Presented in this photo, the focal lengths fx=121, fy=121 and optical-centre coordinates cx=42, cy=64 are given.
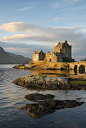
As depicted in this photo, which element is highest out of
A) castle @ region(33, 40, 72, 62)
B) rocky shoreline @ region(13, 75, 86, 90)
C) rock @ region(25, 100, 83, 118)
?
castle @ region(33, 40, 72, 62)

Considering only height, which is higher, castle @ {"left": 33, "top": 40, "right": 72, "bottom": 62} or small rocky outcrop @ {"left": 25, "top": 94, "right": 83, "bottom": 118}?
castle @ {"left": 33, "top": 40, "right": 72, "bottom": 62}

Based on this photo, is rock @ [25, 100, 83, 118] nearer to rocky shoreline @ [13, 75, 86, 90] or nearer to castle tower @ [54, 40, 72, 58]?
rocky shoreline @ [13, 75, 86, 90]

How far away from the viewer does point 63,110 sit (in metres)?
13.0

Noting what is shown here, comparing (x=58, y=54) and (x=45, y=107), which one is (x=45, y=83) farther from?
(x=58, y=54)

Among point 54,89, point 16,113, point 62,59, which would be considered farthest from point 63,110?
point 62,59

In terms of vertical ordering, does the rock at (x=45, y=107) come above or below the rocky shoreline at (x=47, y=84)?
below

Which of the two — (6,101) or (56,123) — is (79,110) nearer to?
(56,123)

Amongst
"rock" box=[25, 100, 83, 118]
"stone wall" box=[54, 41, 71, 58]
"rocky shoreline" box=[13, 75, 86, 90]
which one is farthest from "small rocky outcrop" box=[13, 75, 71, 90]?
"stone wall" box=[54, 41, 71, 58]

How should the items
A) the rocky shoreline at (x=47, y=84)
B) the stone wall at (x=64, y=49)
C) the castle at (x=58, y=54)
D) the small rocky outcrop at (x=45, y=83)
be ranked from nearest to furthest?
the rocky shoreline at (x=47, y=84) < the small rocky outcrop at (x=45, y=83) < the castle at (x=58, y=54) < the stone wall at (x=64, y=49)

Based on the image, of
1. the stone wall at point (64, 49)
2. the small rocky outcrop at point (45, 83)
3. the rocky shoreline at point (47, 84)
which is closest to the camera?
the rocky shoreline at point (47, 84)

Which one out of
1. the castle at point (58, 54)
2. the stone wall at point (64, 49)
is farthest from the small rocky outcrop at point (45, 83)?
the stone wall at point (64, 49)

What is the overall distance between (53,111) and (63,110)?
44.7 inches

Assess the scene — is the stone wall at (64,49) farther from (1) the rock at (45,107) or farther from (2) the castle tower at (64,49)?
(1) the rock at (45,107)

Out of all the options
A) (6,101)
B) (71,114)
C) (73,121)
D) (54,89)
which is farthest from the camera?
(54,89)
